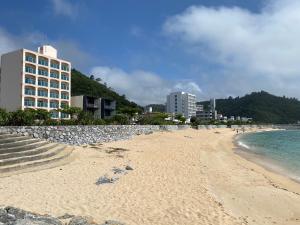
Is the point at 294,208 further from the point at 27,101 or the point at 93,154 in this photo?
the point at 27,101

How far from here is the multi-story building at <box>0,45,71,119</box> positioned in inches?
2362

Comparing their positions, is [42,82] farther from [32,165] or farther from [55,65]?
[32,165]

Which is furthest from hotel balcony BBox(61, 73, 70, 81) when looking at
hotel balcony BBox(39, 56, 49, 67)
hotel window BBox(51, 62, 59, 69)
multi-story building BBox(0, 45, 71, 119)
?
hotel balcony BBox(39, 56, 49, 67)

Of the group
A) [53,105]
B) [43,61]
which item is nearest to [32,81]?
[43,61]

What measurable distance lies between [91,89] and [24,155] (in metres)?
96.6

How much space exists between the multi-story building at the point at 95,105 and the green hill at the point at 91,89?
13089mm

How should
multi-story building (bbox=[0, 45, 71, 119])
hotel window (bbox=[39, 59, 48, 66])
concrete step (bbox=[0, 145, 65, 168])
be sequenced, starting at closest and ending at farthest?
concrete step (bbox=[0, 145, 65, 168]), multi-story building (bbox=[0, 45, 71, 119]), hotel window (bbox=[39, 59, 48, 66])

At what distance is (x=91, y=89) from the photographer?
111 meters

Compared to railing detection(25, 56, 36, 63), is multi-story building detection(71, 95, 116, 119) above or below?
below

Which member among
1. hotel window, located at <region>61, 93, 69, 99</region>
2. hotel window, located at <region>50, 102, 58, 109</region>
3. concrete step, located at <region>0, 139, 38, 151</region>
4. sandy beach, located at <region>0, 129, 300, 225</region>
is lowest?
sandy beach, located at <region>0, 129, 300, 225</region>

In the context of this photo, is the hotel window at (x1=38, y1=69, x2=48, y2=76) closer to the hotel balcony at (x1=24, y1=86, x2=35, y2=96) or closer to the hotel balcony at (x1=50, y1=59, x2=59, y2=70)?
the hotel balcony at (x1=50, y1=59, x2=59, y2=70)

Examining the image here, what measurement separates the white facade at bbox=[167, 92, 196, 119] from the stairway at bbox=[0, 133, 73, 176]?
560 feet

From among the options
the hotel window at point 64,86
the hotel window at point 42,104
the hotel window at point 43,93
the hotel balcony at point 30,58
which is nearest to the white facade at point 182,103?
the hotel window at point 64,86

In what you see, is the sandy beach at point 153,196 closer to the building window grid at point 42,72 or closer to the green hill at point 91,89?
the building window grid at point 42,72
